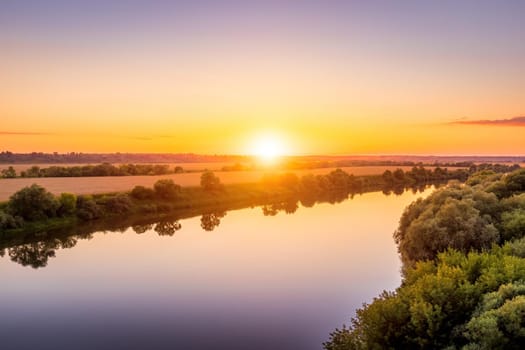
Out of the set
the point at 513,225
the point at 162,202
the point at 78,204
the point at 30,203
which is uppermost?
the point at 513,225

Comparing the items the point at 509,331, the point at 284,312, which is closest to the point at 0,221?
the point at 284,312

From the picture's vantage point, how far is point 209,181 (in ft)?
166

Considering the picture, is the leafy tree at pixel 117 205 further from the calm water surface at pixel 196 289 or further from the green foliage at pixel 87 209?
the calm water surface at pixel 196 289

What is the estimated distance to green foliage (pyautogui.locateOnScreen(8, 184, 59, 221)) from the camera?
30.2m

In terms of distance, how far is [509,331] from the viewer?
6.59 m

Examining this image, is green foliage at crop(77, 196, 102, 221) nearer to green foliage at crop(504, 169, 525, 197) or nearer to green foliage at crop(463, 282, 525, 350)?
green foliage at crop(504, 169, 525, 197)

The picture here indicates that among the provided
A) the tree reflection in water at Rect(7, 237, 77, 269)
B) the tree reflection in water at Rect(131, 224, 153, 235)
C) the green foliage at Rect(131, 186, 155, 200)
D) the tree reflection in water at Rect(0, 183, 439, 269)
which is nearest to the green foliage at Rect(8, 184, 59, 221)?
the tree reflection in water at Rect(0, 183, 439, 269)

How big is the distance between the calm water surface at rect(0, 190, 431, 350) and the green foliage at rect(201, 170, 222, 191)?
1871 centimetres

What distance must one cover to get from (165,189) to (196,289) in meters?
26.1

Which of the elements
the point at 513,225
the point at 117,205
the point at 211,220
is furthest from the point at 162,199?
the point at 513,225

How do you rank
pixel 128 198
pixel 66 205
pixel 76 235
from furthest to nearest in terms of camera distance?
pixel 128 198, pixel 66 205, pixel 76 235

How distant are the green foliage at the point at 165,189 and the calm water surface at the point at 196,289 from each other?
11959 millimetres

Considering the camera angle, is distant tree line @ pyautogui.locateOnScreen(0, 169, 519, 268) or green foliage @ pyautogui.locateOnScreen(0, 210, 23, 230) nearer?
green foliage @ pyautogui.locateOnScreen(0, 210, 23, 230)

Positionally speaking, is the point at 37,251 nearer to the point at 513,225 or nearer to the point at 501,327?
the point at 513,225
